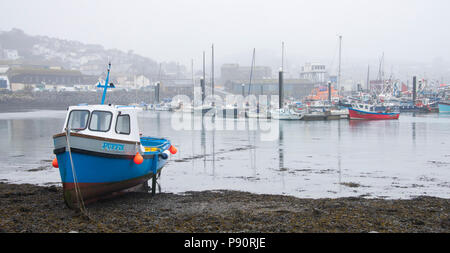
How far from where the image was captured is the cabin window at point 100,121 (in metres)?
13.7

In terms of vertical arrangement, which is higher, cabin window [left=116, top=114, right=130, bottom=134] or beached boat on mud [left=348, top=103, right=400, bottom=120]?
cabin window [left=116, top=114, right=130, bottom=134]

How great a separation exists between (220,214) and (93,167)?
13.0 feet

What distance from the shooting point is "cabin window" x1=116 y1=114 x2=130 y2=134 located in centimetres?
1423

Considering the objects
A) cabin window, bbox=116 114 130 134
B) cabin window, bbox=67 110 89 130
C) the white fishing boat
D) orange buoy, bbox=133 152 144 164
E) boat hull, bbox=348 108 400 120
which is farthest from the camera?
boat hull, bbox=348 108 400 120

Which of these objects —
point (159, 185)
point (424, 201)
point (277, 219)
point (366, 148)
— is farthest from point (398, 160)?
point (277, 219)

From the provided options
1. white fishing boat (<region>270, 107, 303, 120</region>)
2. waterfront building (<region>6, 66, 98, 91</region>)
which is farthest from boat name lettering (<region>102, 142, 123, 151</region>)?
waterfront building (<region>6, 66, 98, 91</region>)

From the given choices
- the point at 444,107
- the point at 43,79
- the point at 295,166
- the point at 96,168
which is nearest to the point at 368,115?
the point at 444,107

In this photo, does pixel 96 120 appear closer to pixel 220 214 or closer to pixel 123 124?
pixel 123 124

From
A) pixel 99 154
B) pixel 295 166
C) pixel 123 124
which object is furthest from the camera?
pixel 295 166

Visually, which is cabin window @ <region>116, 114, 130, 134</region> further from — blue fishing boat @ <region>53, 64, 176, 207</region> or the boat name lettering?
the boat name lettering

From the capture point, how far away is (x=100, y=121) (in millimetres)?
13867

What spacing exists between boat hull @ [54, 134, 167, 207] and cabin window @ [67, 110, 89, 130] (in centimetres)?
132
